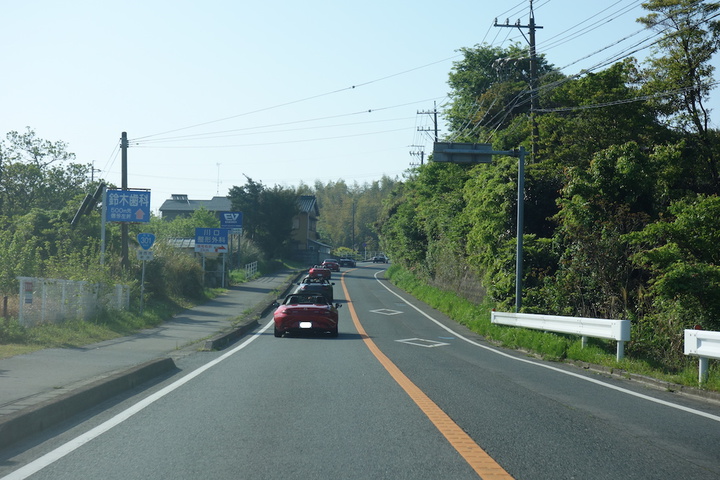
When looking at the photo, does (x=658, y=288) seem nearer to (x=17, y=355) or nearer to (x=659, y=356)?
(x=659, y=356)

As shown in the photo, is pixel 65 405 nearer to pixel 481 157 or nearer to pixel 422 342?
pixel 422 342

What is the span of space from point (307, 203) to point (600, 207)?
86.7m

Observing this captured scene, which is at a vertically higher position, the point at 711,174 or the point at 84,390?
the point at 711,174

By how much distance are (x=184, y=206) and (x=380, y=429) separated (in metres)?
106

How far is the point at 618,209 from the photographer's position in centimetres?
2017

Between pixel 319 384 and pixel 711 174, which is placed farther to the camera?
pixel 711 174

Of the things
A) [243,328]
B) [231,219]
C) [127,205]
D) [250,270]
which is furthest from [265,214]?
[243,328]

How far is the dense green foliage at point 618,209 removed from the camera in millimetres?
17016

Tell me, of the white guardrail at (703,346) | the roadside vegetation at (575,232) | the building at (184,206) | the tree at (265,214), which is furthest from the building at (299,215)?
the white guardrail at (703,346)

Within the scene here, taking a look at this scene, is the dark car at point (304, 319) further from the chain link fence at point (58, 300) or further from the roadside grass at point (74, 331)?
the chain link fence at point (58, 300)

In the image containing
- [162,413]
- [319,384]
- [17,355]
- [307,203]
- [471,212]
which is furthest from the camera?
[307,203]

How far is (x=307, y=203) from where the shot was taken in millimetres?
106000

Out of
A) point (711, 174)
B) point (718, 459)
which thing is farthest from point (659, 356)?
point (711, 174)

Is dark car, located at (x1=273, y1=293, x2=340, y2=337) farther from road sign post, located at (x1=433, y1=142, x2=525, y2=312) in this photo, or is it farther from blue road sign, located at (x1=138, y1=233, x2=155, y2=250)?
blue road sign, located at (x1=138, y1=233, x2=155, y2=250)
